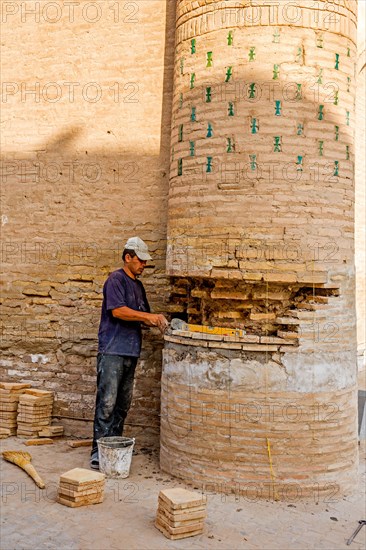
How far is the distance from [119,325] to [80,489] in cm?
160

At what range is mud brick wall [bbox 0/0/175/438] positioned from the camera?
665 centimetres

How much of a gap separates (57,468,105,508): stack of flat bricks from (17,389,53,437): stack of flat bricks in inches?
75.4

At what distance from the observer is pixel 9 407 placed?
22.2ft

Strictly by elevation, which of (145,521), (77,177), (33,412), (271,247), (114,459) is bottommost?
(145,521)

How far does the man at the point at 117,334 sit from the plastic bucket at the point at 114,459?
255mm

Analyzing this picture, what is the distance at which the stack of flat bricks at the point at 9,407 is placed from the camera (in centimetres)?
677

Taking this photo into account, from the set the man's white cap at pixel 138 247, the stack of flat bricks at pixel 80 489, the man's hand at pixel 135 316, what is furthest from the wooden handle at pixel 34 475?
the man's white cap at pixel 138 247

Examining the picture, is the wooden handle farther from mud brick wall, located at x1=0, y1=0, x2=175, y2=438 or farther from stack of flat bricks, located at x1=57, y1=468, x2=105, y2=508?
mud brick wall, located at x1=0, y1=0, x2=175, y2=438

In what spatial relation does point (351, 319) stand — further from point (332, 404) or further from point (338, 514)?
point (338, 514)

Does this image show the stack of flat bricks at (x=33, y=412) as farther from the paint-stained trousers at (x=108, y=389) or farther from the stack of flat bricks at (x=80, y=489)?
the stack of flat bricks at (x=80, y=489)

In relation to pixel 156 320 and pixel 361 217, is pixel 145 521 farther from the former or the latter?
pixel 361 217

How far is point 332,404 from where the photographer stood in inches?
212

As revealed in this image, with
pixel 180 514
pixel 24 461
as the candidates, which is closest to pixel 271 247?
pixel 180 514

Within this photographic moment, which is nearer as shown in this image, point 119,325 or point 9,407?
point 119,325
